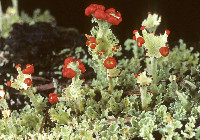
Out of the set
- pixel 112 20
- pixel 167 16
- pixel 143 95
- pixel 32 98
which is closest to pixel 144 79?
pixel 143 95

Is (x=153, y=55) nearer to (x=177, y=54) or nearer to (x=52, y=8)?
(x=177, y=54)

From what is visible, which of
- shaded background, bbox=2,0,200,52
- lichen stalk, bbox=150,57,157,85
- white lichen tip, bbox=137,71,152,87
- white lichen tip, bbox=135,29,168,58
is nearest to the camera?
white lichen tip, bbox=137,71,152,87

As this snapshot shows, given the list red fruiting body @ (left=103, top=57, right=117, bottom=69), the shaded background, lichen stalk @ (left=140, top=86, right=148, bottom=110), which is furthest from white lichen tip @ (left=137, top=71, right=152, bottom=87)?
the shaded background

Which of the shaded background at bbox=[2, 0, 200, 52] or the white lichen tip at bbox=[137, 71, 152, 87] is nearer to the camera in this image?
the white lichen tip at bbox=[137, 71, 152, 87]

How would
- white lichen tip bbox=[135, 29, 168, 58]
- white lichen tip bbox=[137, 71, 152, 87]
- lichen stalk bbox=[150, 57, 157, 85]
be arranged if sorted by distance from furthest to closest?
lichen stalk bbox=[150, 57, 157, 85] < white lichen tip bbox=[135, 29, 168, 58] < white lichen tip bbox=[137, 71, 152, 87]

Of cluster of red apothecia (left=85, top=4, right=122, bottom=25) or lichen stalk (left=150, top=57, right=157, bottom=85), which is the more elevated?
cluster of red apothecia (left=85, top=4, right=122, bottom=25)

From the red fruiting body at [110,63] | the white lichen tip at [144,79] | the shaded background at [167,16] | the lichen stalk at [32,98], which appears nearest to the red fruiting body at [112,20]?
the red fruiting body at [110,63]

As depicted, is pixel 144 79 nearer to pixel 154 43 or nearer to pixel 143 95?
pixel 143 95

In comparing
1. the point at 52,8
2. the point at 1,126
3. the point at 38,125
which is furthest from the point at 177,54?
the point at 52,8

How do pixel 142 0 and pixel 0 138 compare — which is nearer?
pixel 0 138

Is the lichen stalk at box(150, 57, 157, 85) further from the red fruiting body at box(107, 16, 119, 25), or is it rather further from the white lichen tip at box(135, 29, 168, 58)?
the red fruiting body at box(107, 16, 119, 25)

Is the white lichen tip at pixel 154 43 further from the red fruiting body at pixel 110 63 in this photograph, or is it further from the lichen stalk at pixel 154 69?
the red fruiting body at pixel 110 63
